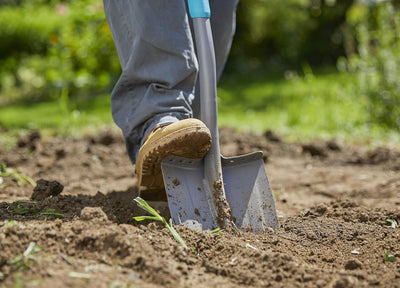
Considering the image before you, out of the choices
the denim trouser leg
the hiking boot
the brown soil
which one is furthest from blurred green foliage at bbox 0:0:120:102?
the hiking boot

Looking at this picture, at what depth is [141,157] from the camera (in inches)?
73.2

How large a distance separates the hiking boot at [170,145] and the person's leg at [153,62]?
0.44 ft

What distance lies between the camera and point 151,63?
1.95 metres

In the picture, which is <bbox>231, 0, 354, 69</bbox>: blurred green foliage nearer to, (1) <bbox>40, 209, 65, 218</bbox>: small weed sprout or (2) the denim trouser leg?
(2) the denim trouser leg

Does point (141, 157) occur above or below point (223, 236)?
above

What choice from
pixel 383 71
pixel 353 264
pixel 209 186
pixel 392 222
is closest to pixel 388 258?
pixel 353 264

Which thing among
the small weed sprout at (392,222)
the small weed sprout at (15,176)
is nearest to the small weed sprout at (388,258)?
the small weed sprout at (392,222)

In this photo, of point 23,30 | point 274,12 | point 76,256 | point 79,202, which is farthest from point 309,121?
point 23,30

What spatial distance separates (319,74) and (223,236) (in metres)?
6.90

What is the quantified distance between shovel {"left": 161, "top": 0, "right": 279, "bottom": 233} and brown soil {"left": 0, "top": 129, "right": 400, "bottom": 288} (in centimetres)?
11

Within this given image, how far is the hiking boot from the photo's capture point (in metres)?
1.72

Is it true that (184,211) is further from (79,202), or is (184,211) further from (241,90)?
(241,90)

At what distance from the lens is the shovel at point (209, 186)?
1842 millimetres

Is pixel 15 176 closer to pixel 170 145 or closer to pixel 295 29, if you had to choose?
pixel 170 145
